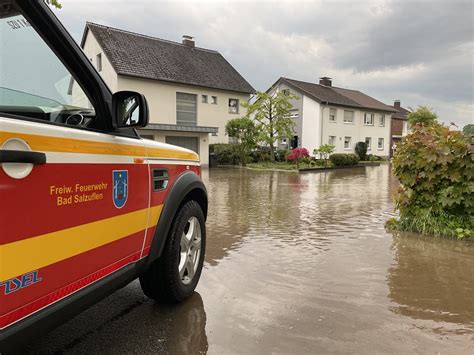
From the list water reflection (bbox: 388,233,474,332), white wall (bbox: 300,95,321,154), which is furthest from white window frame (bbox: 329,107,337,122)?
water reflection (bbox: 388,233,474,332)

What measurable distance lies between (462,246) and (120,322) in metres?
4.90

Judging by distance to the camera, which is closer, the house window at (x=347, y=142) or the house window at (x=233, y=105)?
the house window at (x=233, y=105)

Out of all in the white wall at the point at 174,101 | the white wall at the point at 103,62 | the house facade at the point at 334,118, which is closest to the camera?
the white wall at the point at 103,62

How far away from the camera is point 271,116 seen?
28.1m

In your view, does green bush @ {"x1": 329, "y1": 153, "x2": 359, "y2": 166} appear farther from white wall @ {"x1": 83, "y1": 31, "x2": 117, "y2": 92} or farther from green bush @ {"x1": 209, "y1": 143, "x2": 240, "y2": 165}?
white wall @ {"x1": 83, "y1": 31, "x2": 117, "y2": 92}

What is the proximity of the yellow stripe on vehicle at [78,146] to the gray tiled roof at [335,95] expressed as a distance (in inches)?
1262

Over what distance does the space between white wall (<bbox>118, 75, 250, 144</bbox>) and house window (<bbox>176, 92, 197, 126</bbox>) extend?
0.31 metres

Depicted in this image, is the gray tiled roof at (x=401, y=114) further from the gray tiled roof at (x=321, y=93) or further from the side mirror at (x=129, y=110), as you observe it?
the side mirror at (x=129, y=110)

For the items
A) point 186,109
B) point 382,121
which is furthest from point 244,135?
point 382,121

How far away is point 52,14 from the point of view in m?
2.00

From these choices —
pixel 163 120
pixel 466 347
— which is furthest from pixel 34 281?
pixel 163 120

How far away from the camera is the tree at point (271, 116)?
A: 27344 millimetres


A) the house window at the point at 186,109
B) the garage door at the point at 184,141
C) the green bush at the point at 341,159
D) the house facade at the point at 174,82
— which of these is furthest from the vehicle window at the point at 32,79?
the green bush at the point at 341,159

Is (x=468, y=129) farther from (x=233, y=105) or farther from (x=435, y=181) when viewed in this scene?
(x=233, y=105)
